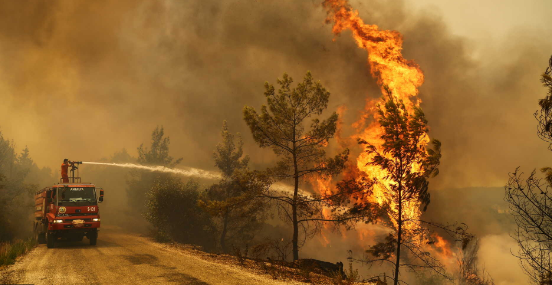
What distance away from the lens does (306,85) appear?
788 inches

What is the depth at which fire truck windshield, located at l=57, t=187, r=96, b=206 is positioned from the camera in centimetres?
2041

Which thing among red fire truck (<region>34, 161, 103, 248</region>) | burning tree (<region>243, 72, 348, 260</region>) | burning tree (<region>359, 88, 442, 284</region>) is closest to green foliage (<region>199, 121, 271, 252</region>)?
burning tree (<region>243, 72, 348, 260</region>)

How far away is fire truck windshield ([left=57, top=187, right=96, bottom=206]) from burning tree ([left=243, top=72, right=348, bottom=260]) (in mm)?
11609

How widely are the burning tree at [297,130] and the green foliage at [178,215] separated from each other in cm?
1616

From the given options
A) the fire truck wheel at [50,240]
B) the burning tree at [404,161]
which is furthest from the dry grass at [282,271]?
the fire truck wheel at [50,240]

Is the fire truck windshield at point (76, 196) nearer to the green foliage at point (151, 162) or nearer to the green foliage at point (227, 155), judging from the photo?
the green foliage at point (227, 155)

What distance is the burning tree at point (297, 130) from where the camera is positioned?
1980 cm

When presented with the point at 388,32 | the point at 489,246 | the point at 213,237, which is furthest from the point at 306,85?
the point at 489,246

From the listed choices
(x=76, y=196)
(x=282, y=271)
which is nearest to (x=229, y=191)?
(x=76, y=196)

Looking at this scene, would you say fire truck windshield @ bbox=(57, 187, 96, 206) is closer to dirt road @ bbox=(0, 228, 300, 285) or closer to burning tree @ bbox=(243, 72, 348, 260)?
dirt road @ bbox=(0, 228, 300, 285)

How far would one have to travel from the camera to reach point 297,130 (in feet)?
66.8

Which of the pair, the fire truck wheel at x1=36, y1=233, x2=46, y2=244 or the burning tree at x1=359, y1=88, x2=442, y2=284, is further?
the fire truck wheel at x1=36, y1=233, x2=46, y2=244

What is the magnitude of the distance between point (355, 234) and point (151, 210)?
38.9 metres

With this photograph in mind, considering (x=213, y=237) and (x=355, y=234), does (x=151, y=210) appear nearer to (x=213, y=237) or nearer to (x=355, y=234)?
(x=213, y=237)
